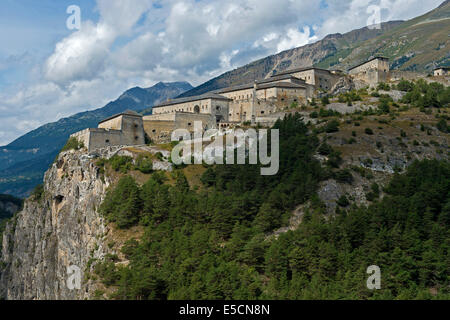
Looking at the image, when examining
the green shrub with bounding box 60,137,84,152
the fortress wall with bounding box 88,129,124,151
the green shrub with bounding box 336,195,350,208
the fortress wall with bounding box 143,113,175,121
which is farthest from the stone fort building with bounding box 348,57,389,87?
the green shrub with bounding box 60,137,84,152

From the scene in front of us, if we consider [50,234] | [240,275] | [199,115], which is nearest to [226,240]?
[240,275]

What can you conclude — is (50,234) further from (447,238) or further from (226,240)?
(447,238)

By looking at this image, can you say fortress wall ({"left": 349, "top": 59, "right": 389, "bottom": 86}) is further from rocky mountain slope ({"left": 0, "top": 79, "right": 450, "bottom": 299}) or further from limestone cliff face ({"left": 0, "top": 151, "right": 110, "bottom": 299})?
limestone cliff face ({"left": 0, "top": 151, "right": 110, "bottom": 299})

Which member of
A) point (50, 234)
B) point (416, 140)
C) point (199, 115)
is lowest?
point (50, 234)

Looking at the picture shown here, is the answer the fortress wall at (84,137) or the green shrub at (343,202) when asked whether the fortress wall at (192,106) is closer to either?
the fortress wall at (84,137)

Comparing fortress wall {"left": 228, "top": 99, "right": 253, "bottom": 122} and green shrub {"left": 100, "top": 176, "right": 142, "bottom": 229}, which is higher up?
fortress wall {"left": 228, "top": 99, "right": 253, "bottom": 122}

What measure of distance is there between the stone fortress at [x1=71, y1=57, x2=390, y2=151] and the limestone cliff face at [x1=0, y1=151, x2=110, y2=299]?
26.2ft

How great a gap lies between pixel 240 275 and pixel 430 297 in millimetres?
16817

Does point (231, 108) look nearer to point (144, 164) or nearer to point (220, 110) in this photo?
point (220, 110)

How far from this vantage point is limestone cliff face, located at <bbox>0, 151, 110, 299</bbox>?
73163 mm

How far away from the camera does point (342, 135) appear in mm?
73750

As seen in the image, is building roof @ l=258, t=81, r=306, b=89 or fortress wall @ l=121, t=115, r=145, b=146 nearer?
fortress wall @ l=121, t=115, r=145, b=146

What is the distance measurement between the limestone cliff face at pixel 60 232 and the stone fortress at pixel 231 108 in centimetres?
798

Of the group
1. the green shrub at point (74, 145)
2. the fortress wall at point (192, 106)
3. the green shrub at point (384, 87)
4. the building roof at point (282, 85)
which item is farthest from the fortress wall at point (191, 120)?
the green shrub at point (384, 87)
